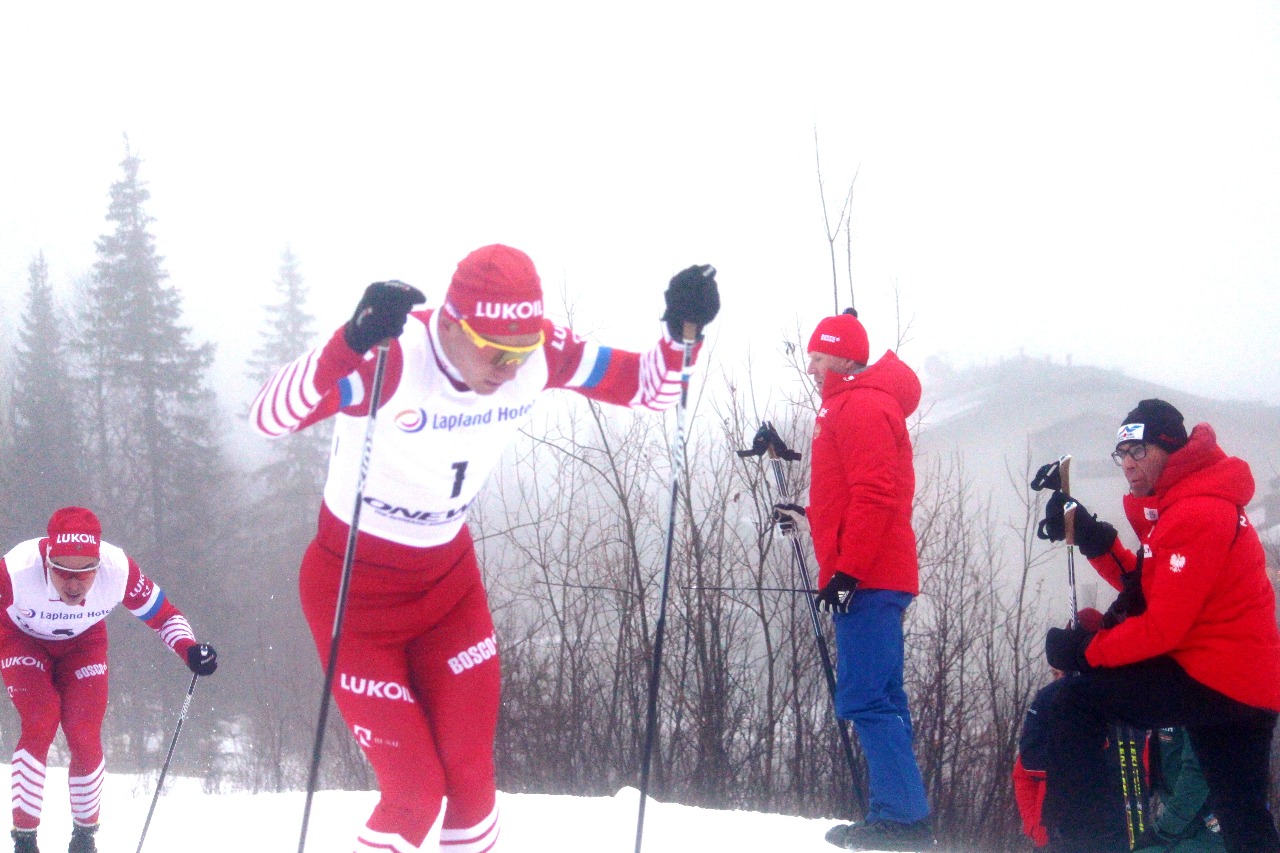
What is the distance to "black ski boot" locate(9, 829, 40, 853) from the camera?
4.32 meters

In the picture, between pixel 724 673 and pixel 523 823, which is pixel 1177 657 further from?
pixel 724 673

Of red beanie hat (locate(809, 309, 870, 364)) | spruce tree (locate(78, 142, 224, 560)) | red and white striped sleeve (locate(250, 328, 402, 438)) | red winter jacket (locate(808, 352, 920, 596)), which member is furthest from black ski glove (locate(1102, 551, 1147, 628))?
spruce tree (locate(78, 142, 224, 560))

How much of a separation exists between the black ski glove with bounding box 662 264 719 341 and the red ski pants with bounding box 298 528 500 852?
0.82 meters

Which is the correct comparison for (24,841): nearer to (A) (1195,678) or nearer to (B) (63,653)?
(B) (63,653)

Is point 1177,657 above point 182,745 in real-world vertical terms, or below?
above

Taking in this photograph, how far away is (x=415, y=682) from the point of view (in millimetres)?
2484

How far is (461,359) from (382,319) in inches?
9.6

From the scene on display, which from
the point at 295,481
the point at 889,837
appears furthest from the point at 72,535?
the point at 295,481

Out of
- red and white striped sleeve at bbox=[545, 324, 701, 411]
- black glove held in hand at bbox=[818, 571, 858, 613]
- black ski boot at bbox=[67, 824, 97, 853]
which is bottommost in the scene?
black ski boot at bbox=[67, 824, 97, 853]

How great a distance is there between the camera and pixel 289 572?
986 inches

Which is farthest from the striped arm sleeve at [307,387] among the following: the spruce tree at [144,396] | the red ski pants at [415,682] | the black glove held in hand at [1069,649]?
the spruce tree at [144,396]

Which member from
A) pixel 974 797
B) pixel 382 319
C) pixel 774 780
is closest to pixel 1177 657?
pixel 382 319

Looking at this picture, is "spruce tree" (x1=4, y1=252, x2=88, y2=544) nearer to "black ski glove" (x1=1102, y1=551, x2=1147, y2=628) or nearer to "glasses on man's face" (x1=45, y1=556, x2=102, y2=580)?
"glasses on man's face" (x1=45, y1=556, x2=102, y2=580)

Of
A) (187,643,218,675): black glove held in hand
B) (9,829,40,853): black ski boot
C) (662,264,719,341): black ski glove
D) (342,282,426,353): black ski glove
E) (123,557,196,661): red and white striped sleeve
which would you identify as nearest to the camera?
(342,282,426,353): black ski glove
